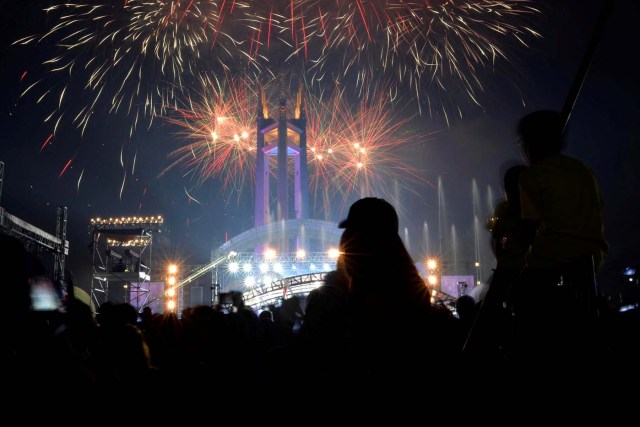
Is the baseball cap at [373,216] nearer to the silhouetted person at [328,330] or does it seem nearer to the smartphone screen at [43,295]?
the silhouetted person at [328,330]

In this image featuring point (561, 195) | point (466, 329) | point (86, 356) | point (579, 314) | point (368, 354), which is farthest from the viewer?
point (466, 329)

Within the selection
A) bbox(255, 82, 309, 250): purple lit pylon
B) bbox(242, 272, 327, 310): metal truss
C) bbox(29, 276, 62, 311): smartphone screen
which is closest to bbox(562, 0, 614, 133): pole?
bbox(29, 276, 62, 311): smartphone screen

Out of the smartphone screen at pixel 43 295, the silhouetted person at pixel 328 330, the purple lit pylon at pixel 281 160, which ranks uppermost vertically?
the purple lit pylon at pixel 281 160

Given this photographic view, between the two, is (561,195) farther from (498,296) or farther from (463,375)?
(463,375)

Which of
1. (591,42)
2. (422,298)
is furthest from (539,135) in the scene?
(422,298)

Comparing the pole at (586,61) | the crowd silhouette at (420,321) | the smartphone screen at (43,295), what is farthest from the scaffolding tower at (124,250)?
the pole at (586,61)

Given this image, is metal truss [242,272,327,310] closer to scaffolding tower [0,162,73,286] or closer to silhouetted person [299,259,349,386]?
scaffolding tower [0,162,73,286]
